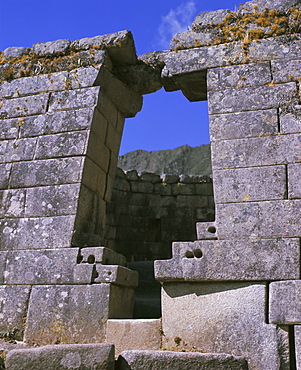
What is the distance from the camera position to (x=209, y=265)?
4.17m

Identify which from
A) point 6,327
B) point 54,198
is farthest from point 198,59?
point 6,327

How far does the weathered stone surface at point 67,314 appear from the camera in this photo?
429cm

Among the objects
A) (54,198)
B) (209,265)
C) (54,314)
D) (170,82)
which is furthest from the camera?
(170,82)

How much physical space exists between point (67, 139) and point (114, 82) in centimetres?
113

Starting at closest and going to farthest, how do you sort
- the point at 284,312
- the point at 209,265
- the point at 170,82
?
1. the point at 284,312
2. the point at 209,265
3. the point at 170,82

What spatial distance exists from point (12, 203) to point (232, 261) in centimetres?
283

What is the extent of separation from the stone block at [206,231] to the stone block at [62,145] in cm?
177

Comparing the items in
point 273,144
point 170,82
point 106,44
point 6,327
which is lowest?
point 6,327

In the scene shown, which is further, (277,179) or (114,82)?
(114,82)

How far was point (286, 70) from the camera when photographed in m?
4.80

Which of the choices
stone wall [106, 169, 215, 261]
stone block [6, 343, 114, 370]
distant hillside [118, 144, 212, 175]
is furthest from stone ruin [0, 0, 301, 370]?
distant hillside [118, 144, 212, 175]

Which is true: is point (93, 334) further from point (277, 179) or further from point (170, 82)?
point (170, 82)

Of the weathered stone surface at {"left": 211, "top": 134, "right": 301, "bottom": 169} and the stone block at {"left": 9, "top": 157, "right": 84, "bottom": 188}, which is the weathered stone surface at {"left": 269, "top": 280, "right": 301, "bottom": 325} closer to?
the weathered stone surface at {"left": 211, "top": 134, "right": 301, "bottom": 169}

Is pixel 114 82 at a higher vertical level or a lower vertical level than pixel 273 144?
higher
